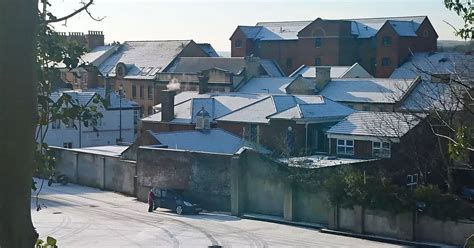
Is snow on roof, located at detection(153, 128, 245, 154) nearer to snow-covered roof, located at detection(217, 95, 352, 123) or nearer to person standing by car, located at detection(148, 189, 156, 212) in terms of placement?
snow-covered roof, located at detection(217, 95, 352, 123)

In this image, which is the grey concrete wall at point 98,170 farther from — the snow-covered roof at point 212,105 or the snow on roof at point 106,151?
the snow-covered roof at point 212,105

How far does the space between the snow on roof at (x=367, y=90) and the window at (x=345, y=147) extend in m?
12.6

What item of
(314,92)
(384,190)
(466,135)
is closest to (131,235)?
(384,190)

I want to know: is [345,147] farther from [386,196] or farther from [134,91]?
[134,91]

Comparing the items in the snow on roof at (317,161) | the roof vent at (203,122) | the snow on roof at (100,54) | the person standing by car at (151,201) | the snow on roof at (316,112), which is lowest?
the person standing by car at (151,201)

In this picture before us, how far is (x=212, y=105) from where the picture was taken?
5500cm

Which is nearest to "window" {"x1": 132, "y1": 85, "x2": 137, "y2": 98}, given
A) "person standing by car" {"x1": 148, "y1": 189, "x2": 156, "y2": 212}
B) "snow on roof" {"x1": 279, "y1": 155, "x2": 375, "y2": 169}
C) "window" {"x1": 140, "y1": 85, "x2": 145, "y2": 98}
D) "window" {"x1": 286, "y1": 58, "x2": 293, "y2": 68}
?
"window" {"x1": 140, "y1": 85, "x2": 145, "y2": 98}

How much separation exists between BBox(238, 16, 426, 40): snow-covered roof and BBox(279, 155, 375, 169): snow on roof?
4128 centimetres

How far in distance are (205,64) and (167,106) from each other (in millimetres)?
23514

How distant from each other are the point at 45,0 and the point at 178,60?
7370 centimetres

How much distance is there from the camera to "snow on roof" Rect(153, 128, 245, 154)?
45.6 m

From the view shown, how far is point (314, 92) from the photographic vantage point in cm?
6072

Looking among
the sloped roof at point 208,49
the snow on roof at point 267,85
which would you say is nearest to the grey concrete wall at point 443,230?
the snow on roof at point 267,85

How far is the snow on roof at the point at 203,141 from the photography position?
45625mm
